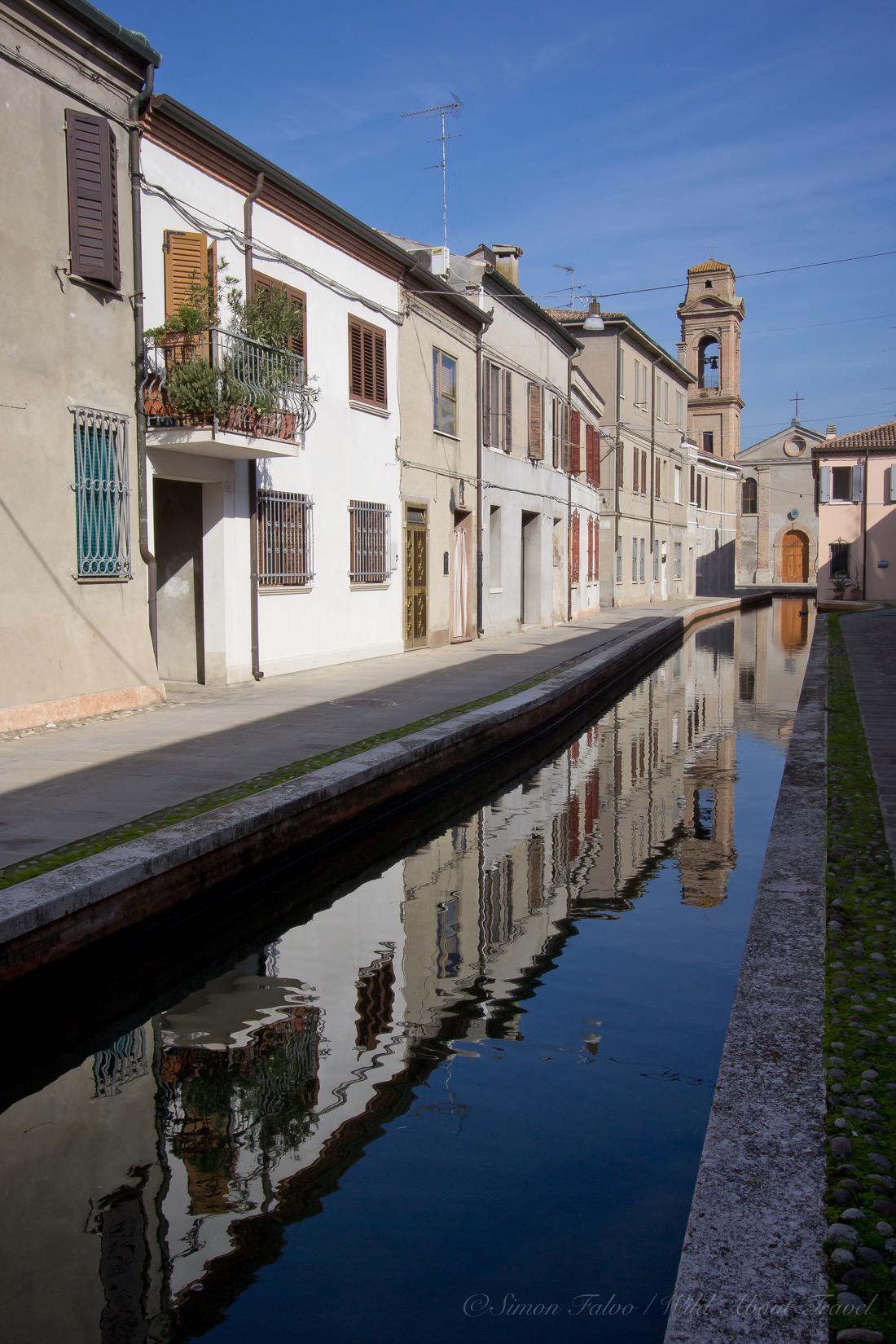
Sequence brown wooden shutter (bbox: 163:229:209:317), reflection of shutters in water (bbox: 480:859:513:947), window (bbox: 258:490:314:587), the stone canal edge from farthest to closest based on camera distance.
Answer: window (bbox: 258:490:314:587) → brown wooden shutter (bbox: 163:229:209:317) → reflection of shutters in water (bbox: 480:859:513:947) → the stone canal edge

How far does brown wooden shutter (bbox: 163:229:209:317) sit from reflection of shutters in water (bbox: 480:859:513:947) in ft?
23.5

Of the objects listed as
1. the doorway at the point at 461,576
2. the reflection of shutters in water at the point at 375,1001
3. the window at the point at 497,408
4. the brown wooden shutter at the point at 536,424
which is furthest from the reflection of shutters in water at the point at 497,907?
the brown wooden shutter at the point at 536,424

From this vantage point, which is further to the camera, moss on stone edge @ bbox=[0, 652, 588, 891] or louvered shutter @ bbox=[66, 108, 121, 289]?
louvered shutter @ bbox=[66, 108, 121, 289]

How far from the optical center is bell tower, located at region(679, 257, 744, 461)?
53.6 m

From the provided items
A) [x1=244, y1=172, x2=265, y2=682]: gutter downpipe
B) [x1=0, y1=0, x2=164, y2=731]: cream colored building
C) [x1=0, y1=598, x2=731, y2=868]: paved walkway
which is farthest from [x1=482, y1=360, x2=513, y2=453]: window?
[x1=0, y1=0, x2=164, y2=731]: cream colored building

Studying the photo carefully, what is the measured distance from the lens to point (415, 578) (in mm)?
19203

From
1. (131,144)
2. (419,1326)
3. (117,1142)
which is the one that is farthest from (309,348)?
(419,1326)

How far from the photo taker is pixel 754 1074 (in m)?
3.48

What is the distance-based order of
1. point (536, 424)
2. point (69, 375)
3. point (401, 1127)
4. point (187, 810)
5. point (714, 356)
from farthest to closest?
1. point (714, 356)
2. point (536, 424)
3. point (69, 375)
4. point (187, 810)
5. point (401, 1127)

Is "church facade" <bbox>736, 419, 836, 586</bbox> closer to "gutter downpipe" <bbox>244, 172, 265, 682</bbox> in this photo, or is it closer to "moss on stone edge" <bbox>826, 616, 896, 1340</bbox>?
"gutter downpipe" <bbox>244, 172, 265, 682</bbox>

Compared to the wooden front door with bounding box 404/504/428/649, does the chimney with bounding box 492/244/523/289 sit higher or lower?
higher

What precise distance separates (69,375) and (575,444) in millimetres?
21192

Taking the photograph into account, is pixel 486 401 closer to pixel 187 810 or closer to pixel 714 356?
pixel 187 810

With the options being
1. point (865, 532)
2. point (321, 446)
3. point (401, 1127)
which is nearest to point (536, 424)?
point (321, 446)
